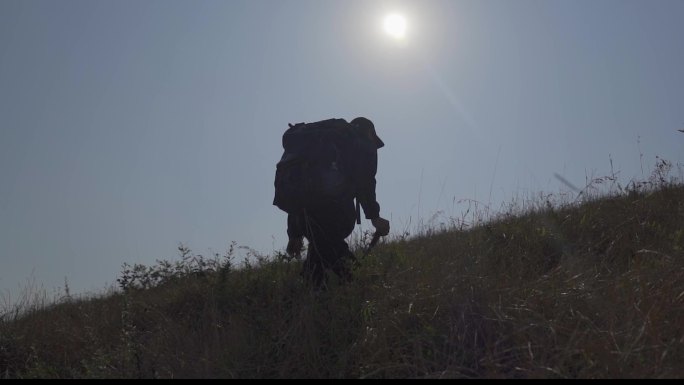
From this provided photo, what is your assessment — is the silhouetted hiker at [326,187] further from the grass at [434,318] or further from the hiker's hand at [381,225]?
the grass at [434,318]

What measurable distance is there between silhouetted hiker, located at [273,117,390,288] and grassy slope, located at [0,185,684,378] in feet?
0.76

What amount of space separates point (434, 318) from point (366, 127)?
6.13 feet

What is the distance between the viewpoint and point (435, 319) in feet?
10.9

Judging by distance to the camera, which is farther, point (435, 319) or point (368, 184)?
point (368, 184)

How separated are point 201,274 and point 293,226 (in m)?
1.25

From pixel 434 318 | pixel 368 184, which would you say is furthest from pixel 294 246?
pixel 434 318

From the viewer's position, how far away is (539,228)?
5047 millimetres

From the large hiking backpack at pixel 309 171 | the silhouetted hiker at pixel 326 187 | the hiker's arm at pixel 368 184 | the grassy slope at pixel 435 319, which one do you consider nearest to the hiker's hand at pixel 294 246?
the silhouetted hiker at pixel 326 187

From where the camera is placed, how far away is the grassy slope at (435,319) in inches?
113

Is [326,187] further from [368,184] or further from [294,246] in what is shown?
[294,246]

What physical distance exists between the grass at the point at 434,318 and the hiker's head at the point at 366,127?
2.88ft

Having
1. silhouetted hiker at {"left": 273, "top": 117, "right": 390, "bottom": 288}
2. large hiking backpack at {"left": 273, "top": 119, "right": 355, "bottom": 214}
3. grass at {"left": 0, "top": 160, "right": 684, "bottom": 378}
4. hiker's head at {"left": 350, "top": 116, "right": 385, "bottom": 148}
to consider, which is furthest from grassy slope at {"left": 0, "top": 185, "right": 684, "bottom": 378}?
hiker's head at {"left": 350, "top": 116, "right": 385, "bottom": 148}

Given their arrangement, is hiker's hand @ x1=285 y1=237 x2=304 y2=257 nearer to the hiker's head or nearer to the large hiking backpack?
the large hiking backpack

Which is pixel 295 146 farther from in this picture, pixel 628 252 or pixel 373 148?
pixel 628 252
